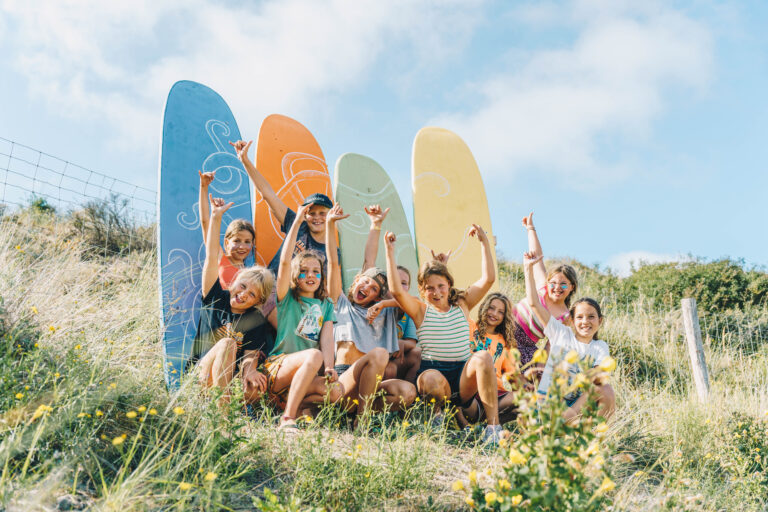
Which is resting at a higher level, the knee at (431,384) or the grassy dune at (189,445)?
the knee at (431,384)

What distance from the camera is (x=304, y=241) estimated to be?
3.80 metres

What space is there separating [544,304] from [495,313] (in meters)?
0.45

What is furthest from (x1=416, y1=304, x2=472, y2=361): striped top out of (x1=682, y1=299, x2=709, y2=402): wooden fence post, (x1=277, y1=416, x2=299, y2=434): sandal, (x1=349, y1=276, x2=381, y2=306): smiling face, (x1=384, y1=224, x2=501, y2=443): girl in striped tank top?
(x1=682, y1=299, x2=709, y2=402): wooden fence post

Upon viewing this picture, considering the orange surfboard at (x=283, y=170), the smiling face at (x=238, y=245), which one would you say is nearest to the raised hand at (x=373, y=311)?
the smiling face at (x=238, y=245)

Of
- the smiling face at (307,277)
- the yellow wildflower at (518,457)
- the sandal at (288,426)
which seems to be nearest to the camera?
the yellow wildflower at (518,457)

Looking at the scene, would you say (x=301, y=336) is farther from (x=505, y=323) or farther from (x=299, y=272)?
(x=505, y=323)

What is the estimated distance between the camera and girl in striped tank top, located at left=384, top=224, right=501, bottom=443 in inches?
112

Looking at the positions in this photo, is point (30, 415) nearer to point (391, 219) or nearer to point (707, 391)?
point (391, 219)

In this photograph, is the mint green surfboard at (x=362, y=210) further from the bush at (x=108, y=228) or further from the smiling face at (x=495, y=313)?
the bush at (x=108, y=228)

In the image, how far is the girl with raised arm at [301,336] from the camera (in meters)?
2.71

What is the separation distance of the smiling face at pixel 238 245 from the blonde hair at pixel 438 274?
49.6 inches

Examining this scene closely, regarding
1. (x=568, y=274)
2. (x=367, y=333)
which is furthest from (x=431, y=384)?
(x=568, y=274)

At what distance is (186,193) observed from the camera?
386 centimetres

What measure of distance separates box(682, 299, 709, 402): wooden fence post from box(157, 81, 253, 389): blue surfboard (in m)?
4.75
